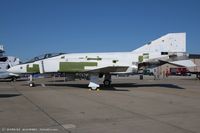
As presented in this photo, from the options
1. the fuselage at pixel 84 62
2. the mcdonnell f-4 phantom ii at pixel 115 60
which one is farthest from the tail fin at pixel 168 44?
the fuselage at pixel 84 62

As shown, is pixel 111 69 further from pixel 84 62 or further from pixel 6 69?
pixel 6 69

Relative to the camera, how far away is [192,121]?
7.34m

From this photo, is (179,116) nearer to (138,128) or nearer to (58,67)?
(138,128)

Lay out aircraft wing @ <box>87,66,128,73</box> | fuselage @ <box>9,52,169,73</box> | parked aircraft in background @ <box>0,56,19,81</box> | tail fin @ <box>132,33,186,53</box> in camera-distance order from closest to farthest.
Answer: aircraft wing @ <box>87,66,128,73</box>
fuselage @ <box>9,52,169,73</box>
tail fin @ <box>132,33,186,53</box>
parked aircraft in background @ <box>0,56,19,81</box>

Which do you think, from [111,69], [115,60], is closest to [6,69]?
[115,60]

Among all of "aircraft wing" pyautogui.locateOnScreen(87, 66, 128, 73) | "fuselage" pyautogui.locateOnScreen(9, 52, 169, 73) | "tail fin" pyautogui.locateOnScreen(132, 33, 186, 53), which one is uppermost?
"tail fin" pyautogui.locateOnScreen(132, 33, 186, 53)

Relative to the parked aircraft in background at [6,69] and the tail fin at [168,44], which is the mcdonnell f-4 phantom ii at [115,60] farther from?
the parked aircraft in background at [6,69]

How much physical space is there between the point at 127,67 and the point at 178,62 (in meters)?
4.68

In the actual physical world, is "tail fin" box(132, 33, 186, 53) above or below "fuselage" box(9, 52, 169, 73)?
above

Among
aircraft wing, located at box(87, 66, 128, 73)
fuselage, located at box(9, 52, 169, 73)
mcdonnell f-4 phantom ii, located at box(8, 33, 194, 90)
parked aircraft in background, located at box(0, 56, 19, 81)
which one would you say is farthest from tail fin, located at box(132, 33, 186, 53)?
parked aircraft in background, located at box(0, 56, 19, 81)

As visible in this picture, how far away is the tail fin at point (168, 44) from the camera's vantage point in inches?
814

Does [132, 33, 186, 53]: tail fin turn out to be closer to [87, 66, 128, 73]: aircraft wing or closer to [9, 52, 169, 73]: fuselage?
[9, 52, 169, 73]: fuselage

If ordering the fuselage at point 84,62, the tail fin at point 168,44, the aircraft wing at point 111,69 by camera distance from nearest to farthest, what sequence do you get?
the aircraft wing at point 111,69, the fuselage at point 84,62, the tail fin at point 168,44

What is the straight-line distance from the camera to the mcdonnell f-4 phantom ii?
19.6m
